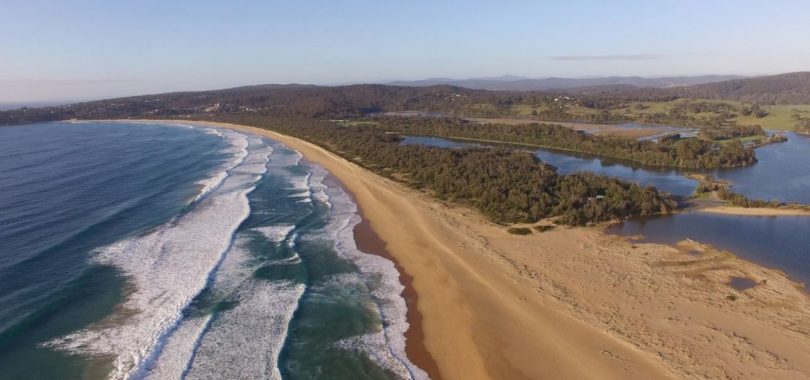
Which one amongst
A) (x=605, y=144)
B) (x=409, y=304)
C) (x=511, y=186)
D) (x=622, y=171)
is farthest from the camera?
(x=605, y=144)

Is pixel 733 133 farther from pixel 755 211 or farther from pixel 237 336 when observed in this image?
pixel 237 336

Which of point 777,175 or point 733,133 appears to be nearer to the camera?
point 777,175

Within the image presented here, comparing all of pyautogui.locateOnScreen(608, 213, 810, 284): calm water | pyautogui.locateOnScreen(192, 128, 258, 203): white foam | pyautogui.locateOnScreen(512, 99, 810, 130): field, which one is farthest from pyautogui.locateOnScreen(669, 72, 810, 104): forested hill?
pyautogui.locateOnScreen(192, 128, 258, 203): white foam

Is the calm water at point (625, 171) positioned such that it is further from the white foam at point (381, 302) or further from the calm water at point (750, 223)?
the white foam at point (381, 302)

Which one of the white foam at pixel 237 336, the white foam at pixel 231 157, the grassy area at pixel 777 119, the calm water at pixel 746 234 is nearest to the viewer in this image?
the white foam at pixel 237 336

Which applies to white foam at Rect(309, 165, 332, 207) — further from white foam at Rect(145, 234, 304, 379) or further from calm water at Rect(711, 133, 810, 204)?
calm water at Rect(711, 133, 810, 204)

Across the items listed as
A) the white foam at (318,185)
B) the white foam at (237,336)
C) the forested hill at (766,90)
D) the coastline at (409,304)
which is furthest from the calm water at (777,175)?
the forested hill at (766,90)

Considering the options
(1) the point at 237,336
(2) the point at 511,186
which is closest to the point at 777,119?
(2) the point at 511,186
